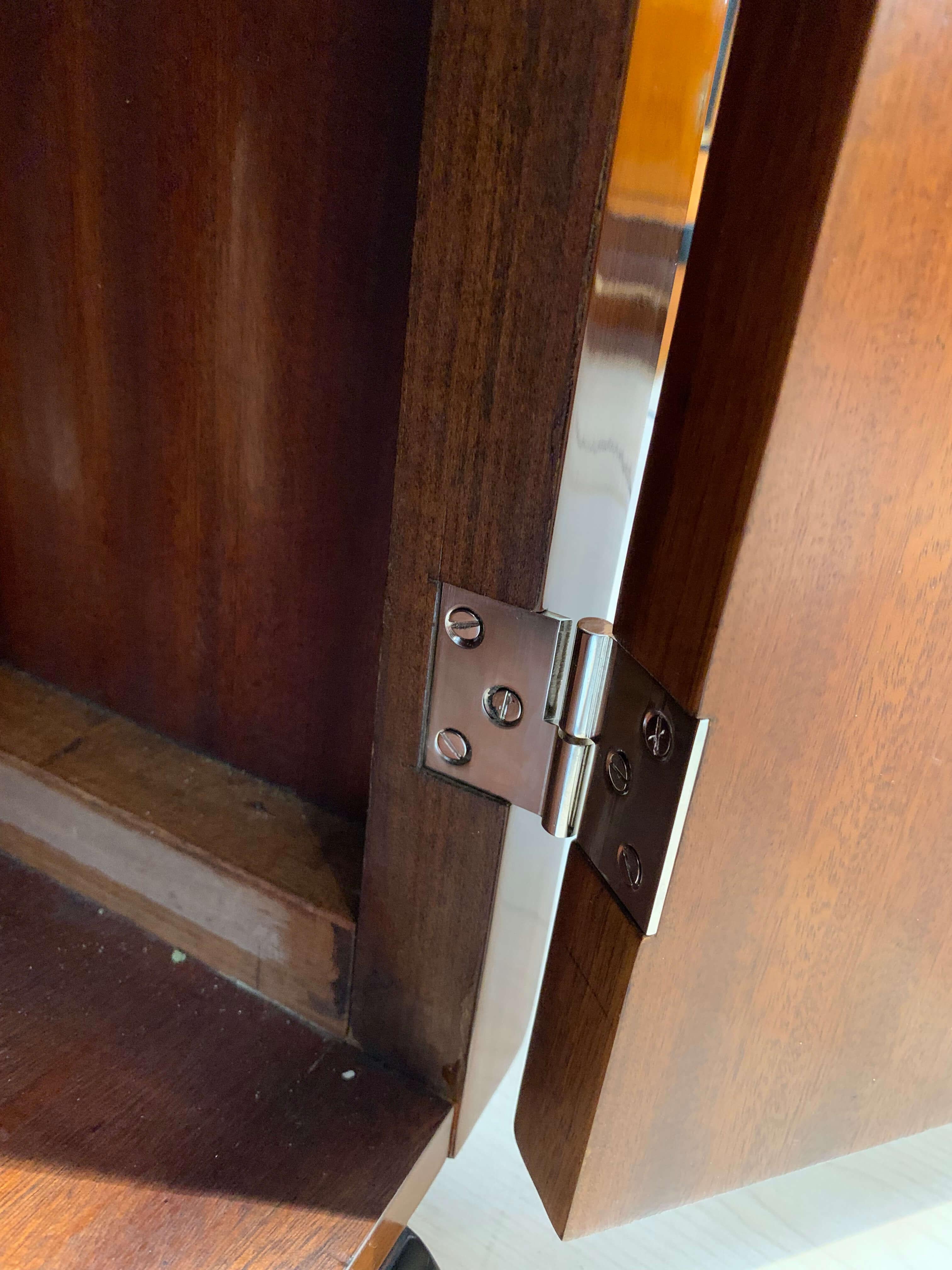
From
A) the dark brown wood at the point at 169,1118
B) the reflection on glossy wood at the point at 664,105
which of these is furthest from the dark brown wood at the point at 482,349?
the dark brown wood at the point at 169,1118

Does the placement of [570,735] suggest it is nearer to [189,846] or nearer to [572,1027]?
[572,1027]

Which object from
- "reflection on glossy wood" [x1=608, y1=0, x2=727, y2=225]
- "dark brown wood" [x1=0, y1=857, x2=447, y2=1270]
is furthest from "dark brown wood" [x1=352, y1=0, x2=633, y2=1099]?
"dark brown wood" [x1=0, y1=857, x2=447, y2=1270]

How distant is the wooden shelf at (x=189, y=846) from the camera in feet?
1.50

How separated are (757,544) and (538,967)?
361 millimetres

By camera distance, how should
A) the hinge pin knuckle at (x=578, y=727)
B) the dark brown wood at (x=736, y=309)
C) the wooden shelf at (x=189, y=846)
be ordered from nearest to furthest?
the dark brown wood at (x=736, y=309), the hinge pin knuckle at (x=578, y=727), the wooden shelf at (x=189, y=846)

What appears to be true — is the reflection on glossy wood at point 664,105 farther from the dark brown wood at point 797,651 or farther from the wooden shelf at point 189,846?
the wooden shelf at point 189,846

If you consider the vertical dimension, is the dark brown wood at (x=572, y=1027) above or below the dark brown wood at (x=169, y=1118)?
above

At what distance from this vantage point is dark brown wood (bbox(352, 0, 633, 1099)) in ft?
0.90

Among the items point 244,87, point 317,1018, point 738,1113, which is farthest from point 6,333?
point 738,1113

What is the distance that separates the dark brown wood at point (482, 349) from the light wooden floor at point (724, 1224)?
0.20 metres

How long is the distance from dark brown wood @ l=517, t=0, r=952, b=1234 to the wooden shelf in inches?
5.8

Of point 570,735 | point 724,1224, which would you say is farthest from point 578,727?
point 724,1224

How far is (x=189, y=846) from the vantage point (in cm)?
47

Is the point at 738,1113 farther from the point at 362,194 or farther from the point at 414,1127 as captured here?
the point at 362,194
